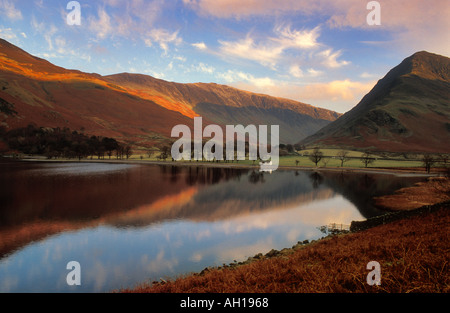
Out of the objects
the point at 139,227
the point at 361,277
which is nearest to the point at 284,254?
the point at 361,277

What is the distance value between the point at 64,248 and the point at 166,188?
34.5 meters

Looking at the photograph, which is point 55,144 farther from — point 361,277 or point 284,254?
point 361,277

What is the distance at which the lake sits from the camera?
1889 centimetres

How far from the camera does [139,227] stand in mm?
30000

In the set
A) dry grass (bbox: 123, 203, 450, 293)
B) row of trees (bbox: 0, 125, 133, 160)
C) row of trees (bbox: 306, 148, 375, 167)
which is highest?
row of trees (bbox: 0, 125, 133, 160)

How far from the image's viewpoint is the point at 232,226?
31938 millimetres

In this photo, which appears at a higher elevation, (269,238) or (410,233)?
(410,233)

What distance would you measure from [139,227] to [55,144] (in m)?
153

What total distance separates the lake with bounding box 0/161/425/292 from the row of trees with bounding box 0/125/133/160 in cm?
9772

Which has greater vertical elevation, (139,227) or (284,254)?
(284,254)

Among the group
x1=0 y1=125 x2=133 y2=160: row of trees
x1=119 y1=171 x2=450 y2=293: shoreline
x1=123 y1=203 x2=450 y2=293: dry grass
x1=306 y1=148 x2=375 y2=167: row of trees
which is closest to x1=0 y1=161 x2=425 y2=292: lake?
x1=119 y1=171 x2=450 y2=293: shoreline

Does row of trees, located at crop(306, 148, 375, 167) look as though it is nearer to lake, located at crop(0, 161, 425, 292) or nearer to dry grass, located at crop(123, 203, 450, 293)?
lake, located at crop(0, 161, 425, 292)
